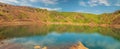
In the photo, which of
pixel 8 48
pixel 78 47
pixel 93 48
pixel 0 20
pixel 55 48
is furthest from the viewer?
pixel 0 20

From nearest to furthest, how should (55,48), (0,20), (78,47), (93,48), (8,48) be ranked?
(78,47) → (8,48) → (55,48) → (93,48) → (0,20)

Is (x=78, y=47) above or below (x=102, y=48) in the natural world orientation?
above

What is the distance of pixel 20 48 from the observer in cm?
4606

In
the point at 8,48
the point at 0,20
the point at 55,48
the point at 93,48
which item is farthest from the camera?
the point at 0,20

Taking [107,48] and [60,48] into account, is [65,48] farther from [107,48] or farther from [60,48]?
[107,48]

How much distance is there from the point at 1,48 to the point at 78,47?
725 inches

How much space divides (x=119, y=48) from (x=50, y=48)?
21.6 m

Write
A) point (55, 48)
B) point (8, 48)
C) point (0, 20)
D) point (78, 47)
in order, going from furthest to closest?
point (0, 20) < point (55, 48) < point (8, 48) < point (78, 47)

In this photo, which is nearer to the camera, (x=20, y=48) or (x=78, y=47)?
(x=78, y=47)

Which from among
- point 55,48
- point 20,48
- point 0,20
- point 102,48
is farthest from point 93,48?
point 0,20

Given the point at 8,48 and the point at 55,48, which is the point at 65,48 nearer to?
the point at 55,48

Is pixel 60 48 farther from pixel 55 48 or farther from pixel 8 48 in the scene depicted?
pixel 8 48

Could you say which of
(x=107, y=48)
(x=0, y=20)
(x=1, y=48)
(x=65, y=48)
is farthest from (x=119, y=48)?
(x=0, y=20)

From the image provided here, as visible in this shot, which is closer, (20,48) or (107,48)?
(20,48)
